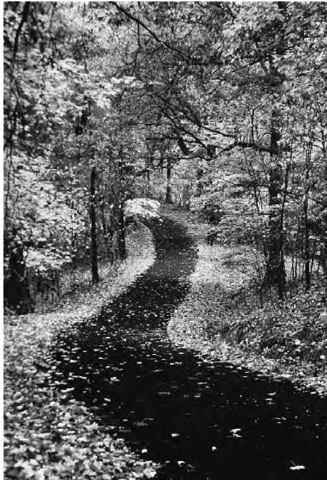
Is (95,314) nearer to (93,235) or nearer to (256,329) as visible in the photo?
(93,235)

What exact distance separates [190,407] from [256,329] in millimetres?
2896

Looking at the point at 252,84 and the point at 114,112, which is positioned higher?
the point at 252,84

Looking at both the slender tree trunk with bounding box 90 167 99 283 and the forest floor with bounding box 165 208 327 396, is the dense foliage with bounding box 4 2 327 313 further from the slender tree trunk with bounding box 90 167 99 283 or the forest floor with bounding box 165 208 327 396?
the forest floor with bounding box 165 208 327 396

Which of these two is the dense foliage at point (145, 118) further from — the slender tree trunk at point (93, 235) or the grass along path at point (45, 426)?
the grass along path at point (45, 426)

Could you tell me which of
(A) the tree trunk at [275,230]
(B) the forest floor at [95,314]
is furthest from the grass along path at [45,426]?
(A) the tree trunk at [275,230]

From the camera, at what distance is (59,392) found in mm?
3277

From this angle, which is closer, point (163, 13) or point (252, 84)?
point (163, 13)

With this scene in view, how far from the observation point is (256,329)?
7.49 metres

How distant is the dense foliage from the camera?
3086mm

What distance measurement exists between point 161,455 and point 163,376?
1903 mm

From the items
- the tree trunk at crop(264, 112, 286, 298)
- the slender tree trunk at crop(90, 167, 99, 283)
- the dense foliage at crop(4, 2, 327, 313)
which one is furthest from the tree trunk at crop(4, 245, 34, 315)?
the tree trunk at crop(264, 112, 286, 298)

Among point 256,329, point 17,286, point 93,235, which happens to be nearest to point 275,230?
point 256,329

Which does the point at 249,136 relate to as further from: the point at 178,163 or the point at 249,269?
the point at 249,269

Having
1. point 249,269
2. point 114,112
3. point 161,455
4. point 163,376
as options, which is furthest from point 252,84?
point 249,269
